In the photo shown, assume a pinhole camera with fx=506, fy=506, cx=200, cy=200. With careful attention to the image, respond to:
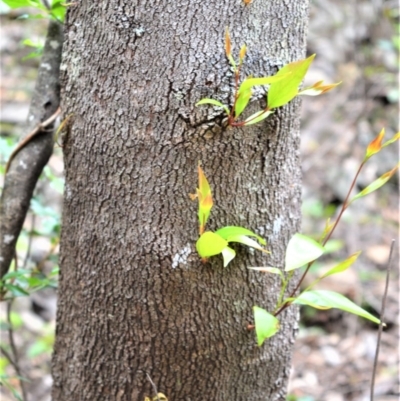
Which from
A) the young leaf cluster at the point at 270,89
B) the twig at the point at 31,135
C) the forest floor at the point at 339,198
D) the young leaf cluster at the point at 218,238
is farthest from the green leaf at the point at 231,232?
the forest floor at the point at 339,198

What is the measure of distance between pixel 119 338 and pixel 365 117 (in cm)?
270

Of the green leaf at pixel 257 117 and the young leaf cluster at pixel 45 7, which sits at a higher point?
the young leaf cluster at pixel 45 7

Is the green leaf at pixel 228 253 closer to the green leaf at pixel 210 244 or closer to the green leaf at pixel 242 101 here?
the green leaf at pixel 210 244

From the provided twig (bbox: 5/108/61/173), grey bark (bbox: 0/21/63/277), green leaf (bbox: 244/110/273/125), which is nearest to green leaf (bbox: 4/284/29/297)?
grey bark (bbox: 0/21/63/277)

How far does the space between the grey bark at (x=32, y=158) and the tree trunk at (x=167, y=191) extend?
18 centimetres

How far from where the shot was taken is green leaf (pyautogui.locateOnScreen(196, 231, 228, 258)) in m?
0.58

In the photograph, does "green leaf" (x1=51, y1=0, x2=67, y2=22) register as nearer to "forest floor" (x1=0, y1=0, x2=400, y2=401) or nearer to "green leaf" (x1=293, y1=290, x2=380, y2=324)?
"forest floor" (x1=0, y1=0, x2=400, y2=401)

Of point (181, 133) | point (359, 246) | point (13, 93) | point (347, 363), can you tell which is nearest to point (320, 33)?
point (359, 246)

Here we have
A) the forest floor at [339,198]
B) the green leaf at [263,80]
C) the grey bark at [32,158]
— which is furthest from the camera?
the forest floor at [339,198]

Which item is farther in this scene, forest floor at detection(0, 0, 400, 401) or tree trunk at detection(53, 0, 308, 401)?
forest floor at detection(0, 0, 400, 401)

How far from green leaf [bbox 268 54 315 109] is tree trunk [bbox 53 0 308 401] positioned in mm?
63

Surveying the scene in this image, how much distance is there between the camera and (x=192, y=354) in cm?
67

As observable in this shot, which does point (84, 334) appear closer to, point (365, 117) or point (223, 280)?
point (223, 280)

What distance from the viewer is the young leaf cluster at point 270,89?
0.52m
